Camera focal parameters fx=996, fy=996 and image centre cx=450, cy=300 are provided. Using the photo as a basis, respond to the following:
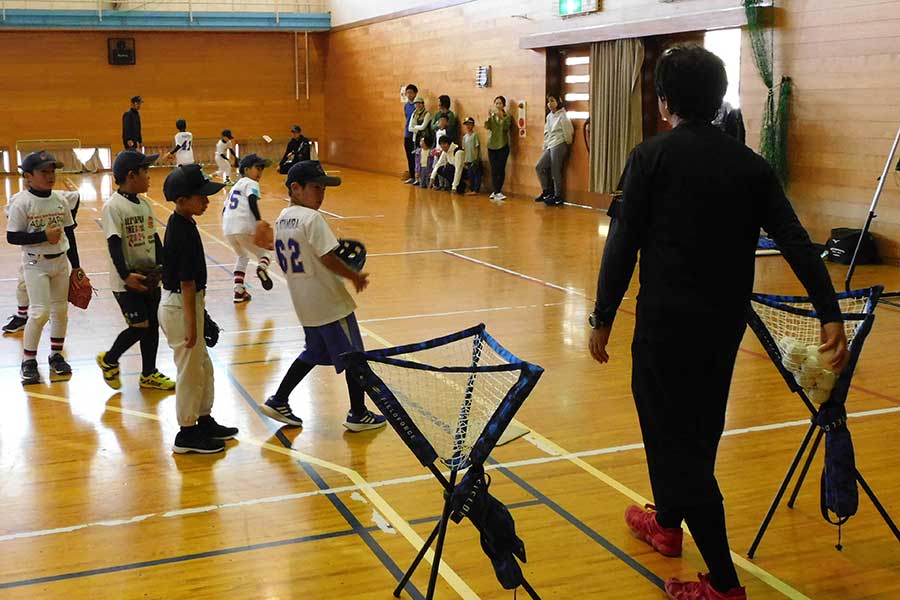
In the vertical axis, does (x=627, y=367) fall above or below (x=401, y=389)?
below

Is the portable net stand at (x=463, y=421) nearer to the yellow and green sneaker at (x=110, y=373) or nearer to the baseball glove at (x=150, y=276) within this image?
the baseball glove at (x=150, y=276)

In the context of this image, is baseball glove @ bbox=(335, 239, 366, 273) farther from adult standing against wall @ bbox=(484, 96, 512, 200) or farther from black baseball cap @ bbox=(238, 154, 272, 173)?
adult standing against wall @ bbox=(484, 96, 512, 200)

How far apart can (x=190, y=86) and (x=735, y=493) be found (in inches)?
1021

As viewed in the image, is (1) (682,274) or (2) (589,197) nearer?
(1) (682,274)

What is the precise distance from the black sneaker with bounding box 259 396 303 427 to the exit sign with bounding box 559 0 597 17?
1231 centimetres

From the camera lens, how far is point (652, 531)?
413 cm

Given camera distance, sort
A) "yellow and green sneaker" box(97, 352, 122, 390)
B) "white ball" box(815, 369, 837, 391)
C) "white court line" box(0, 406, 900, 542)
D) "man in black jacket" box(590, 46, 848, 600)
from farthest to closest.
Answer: "yellow and green sneaker" box(97, 352, 122, 390), "white court line" box(0, 406, 900, 542), "white ball" box(815, 369, 837, 391), "man in black jacket" box(590, 46, 848, 600)

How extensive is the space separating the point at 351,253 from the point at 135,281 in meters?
1.51

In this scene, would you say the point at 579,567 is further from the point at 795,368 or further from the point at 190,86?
the point at 190,86

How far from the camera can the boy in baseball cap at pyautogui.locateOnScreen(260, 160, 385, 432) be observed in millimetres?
5383

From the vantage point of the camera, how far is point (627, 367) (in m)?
7.07

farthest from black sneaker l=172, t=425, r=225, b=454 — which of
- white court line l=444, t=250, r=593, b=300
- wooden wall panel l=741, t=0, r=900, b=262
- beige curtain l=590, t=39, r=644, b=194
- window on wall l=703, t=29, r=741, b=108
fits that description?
beige curtain l=590, t=39, r=644, b=194

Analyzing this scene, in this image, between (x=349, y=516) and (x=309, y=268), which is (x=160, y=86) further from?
(x=349, y=516)

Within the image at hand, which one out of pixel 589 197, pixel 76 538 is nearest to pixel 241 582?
pixel 76 538
